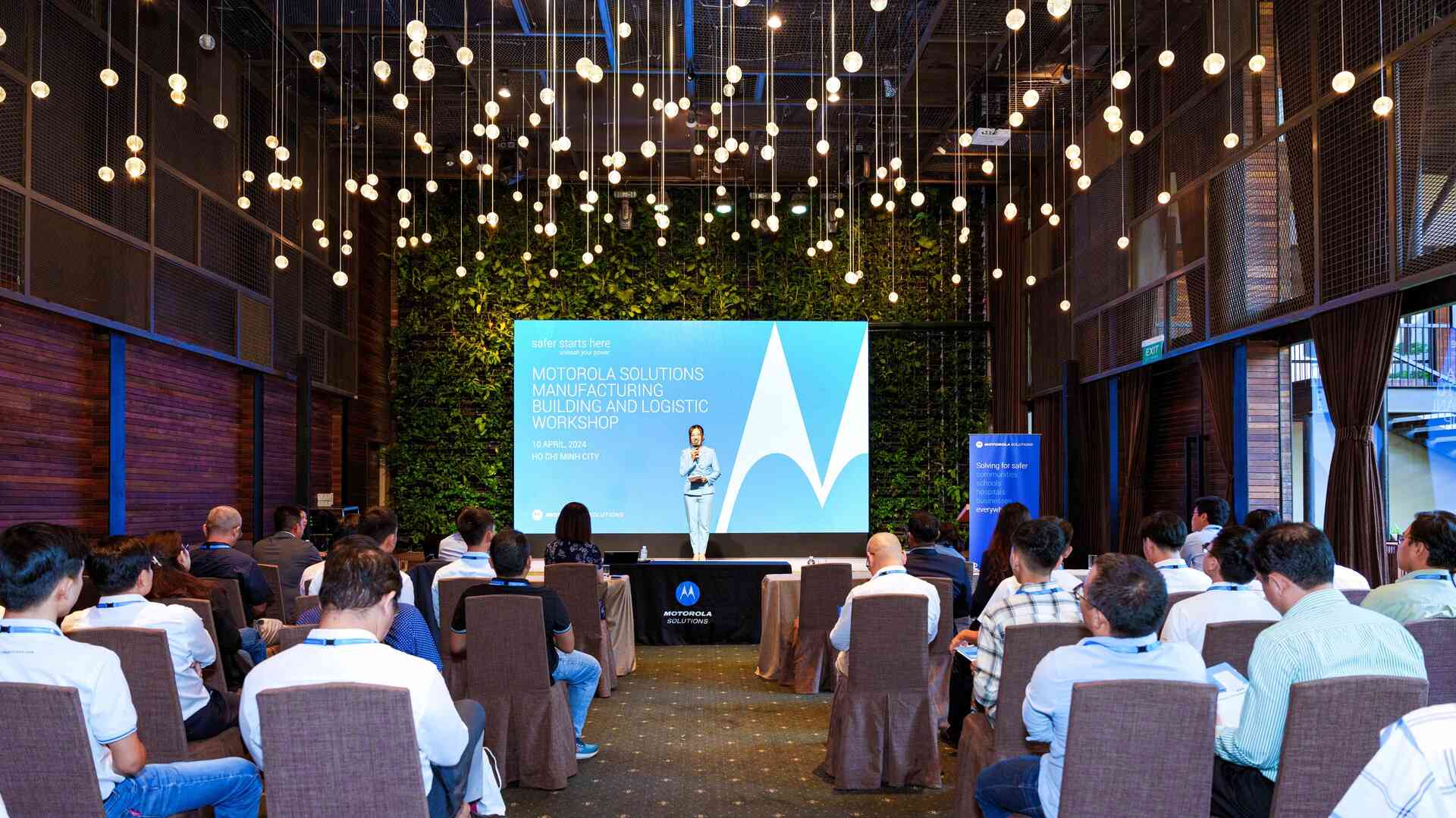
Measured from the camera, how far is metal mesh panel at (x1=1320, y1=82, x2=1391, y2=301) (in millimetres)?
6273

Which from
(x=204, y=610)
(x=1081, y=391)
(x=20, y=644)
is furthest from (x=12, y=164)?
(x=1081, y=391)

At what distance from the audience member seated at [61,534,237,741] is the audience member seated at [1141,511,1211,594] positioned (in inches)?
149

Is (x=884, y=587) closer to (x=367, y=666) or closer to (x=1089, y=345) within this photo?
(x=367, y=666)

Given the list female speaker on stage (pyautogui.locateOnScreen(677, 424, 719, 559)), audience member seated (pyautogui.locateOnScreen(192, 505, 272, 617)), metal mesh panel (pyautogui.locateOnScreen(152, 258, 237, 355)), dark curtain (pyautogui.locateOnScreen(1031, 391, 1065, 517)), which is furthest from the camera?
dark curtain (pyautogui.locateOnScreen(1031, 391, 1065, 517))

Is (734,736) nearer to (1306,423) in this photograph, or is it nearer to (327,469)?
(1306,423)

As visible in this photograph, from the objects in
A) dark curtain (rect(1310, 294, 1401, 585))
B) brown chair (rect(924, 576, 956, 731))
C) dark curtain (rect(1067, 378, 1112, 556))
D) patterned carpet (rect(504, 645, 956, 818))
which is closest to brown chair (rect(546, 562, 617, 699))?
patterned carpet (rect(504, 645, 956, 818))

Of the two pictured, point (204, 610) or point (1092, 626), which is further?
point (204, 610)

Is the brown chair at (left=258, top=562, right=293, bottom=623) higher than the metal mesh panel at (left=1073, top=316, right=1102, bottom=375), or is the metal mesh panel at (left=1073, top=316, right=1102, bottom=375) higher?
the metal mesh panel at (left=1073, top=316, right=1102, bottom=375)

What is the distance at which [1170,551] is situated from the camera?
4.88 metres

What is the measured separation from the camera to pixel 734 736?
5.52m

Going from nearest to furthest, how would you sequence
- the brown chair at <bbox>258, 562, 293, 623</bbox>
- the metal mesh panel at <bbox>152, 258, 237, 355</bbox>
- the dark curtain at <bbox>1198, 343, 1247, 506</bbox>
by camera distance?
the brown chair at <bbox>258, 562, 293, 623</bbox> < the dark curtain at <bbox>1198, 343, 1247, 506</bbox> < the metal mesh panel at <bbox>152, 258, 237, 355</bbox>

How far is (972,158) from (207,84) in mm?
8097

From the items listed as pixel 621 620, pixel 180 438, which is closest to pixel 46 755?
pixel 621 620

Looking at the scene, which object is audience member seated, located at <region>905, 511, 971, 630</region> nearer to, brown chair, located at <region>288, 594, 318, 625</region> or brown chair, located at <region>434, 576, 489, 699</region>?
brown chair, located at <region>434, 576, 489, 699</region>
